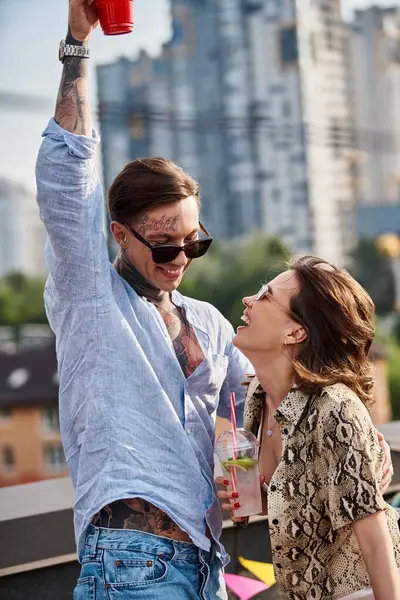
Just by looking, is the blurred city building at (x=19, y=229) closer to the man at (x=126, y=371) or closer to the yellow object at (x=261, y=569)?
the yellow object at (x=261, y=569)

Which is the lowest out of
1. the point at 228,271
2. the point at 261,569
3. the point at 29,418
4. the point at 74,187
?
the point at 29,418

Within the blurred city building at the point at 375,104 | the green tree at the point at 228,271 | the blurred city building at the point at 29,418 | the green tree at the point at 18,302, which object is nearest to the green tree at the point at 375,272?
the blurred city building at the point at 375,104

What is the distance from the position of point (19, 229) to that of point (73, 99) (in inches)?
1931

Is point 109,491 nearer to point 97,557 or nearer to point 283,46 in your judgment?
point 97,557

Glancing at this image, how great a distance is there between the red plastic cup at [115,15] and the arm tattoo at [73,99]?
0.08 m

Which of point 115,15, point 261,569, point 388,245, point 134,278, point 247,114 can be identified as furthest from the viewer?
point 388,245

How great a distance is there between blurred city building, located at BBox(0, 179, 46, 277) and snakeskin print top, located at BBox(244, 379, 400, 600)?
47.3 metres

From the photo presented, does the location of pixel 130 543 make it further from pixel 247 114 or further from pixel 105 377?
pixel 247 114

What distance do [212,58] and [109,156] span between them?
7431 mm

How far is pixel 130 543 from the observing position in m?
1.78

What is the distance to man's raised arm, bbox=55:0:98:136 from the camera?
1.76m

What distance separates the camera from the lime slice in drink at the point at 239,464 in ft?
6.21

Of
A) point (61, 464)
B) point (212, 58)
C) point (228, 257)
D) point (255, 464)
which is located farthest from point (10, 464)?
point (255, 464)

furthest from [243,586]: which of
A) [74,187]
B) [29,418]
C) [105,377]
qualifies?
[29,418]
